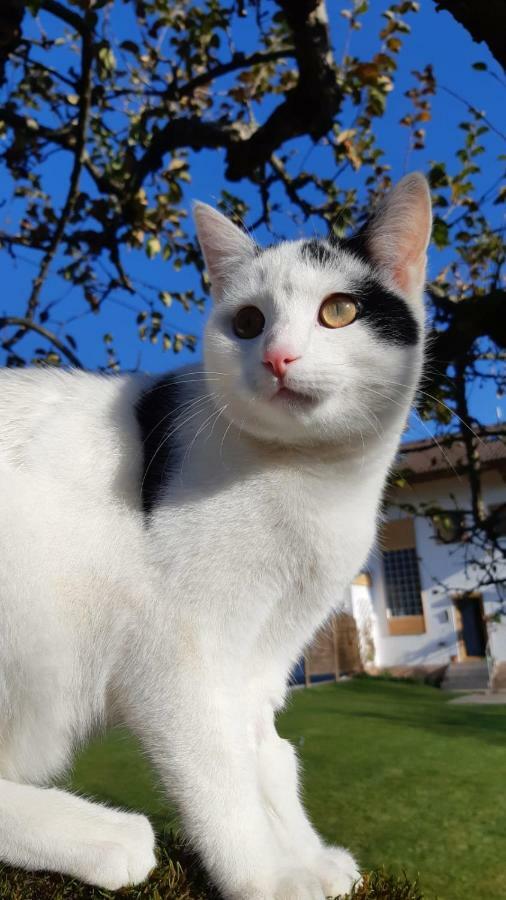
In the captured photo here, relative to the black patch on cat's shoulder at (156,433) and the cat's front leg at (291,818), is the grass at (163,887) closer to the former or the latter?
the cat's front leg at (291,818)

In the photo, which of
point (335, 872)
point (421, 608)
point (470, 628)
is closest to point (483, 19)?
point (335, 872)

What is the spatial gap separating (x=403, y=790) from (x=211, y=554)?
1280 mm

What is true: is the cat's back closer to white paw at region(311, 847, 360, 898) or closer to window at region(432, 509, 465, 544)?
white paw at region(311, 847, 360, 898)

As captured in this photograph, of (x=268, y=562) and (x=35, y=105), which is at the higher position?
(x=35, y=105)

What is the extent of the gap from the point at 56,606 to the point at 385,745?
1994 mm

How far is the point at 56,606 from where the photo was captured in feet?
4.08

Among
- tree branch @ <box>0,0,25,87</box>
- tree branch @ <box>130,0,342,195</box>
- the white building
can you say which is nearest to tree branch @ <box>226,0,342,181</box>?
tree branch @ <box>130,0,342,195</box>

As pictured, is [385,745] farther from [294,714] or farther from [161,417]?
[161,417]

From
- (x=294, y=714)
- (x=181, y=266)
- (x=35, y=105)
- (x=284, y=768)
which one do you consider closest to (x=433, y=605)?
(x=294, y=714)

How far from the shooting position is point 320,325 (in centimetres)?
136

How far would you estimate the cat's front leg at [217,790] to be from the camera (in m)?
1.14

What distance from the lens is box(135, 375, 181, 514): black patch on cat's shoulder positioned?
137cm

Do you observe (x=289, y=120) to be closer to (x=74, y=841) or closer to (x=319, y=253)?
(x=319, y=253)

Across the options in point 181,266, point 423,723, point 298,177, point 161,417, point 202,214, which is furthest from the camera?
point 181,266
